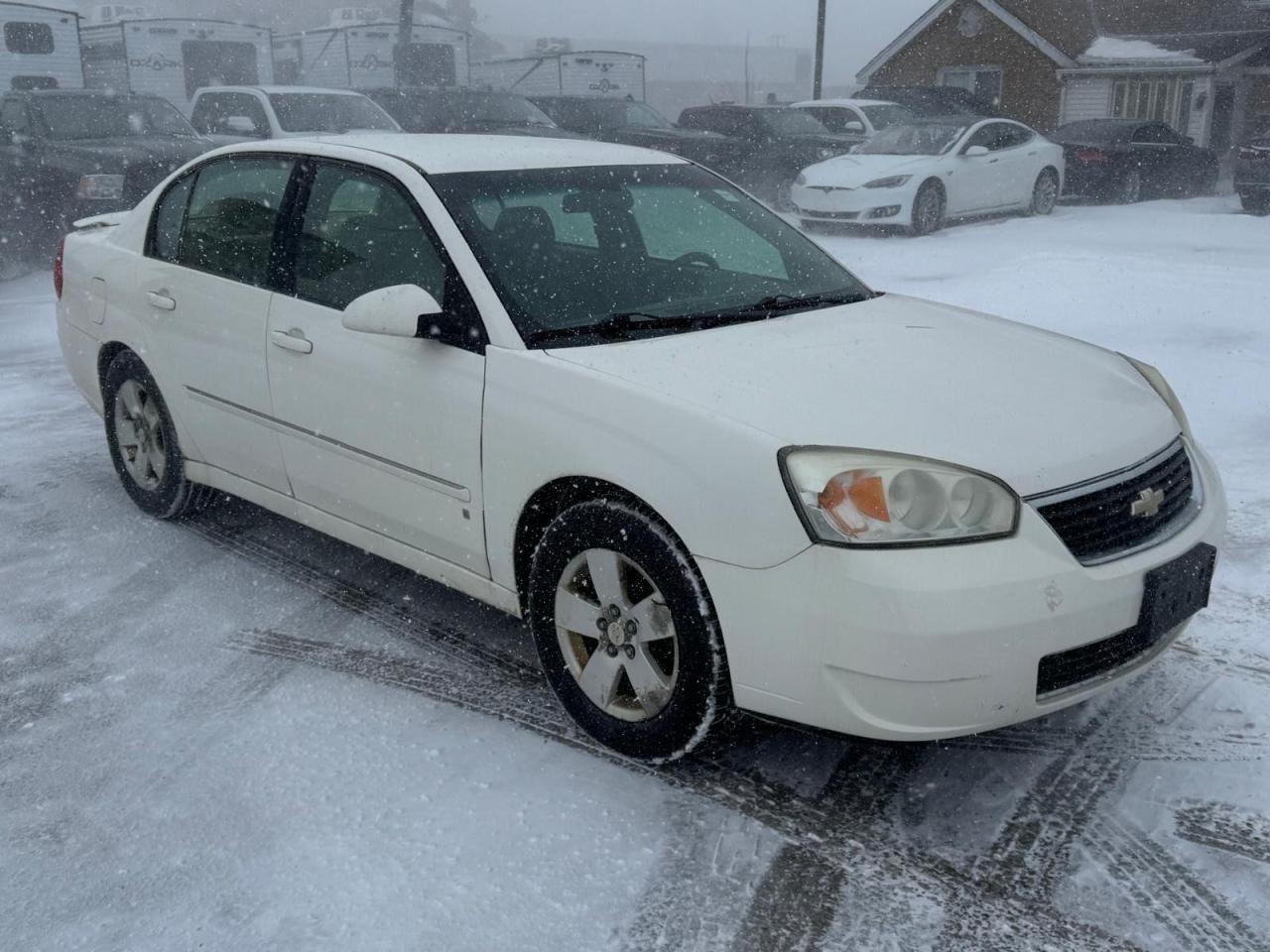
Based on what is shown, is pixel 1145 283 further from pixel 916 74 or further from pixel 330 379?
pixel 916 74

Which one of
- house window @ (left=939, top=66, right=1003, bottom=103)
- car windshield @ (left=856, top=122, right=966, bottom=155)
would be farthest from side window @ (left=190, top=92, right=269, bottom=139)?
house window @ (left=939, top=66, right=1003, bottom=103)

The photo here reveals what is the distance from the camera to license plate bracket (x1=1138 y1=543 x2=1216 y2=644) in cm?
297

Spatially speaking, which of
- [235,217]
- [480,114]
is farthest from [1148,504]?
[480,114]

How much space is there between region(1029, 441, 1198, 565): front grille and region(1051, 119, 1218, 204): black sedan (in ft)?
55.0

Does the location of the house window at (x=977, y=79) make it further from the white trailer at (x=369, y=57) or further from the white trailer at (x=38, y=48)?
the white trailer at (x=38, y=48)

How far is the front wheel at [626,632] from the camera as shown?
302cm

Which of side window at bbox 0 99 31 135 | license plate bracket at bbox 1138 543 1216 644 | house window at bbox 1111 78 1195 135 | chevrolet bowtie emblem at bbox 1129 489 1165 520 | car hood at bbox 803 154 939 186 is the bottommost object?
license plate bracket at bbox 1138 543 1216 644

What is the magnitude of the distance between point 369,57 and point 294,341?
2283cm

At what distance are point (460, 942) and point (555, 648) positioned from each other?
3.17 feet

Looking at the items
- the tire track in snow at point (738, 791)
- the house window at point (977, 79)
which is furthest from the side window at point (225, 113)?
the house window at point (977, 79)

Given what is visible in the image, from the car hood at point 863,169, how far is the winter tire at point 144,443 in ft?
34.9

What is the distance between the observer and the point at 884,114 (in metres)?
21.4

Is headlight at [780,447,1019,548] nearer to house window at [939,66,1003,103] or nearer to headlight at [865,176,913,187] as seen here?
headlight at [865,176,913,187]

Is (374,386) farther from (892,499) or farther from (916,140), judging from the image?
(916,140)
